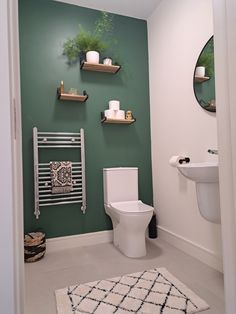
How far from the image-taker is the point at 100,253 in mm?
2236

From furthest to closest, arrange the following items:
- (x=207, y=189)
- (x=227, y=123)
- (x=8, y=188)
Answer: (x=207, y=189) → (x=227, y=123) → (x=8, y=188)

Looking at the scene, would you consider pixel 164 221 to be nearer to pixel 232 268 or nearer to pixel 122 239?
pixel 122 239

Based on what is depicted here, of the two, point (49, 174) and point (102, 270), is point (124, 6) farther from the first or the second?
point (102, 270)

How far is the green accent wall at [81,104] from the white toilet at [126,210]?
0.58ft

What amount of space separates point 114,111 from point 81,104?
0.38 metres

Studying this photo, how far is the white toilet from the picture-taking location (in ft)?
6.73

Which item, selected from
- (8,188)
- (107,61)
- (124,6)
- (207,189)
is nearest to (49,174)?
(107,61)

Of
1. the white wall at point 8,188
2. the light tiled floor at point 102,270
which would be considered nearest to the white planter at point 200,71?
the light tiled floor at point 102,270

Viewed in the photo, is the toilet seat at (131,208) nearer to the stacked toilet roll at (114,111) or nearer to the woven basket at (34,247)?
the woven basket at (34,247)

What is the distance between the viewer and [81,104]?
2543mm

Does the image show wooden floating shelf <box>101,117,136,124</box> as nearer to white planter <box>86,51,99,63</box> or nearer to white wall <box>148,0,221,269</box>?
white wall <box>148,0,221,269</box>

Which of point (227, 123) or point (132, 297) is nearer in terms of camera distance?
point (227, 123)

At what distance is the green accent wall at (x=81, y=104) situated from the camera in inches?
93.1

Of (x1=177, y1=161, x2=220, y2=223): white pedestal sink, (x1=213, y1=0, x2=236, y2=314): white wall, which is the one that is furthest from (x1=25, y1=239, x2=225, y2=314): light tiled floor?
(x1=213, y1=0, x2=236, y2=314): white wall
